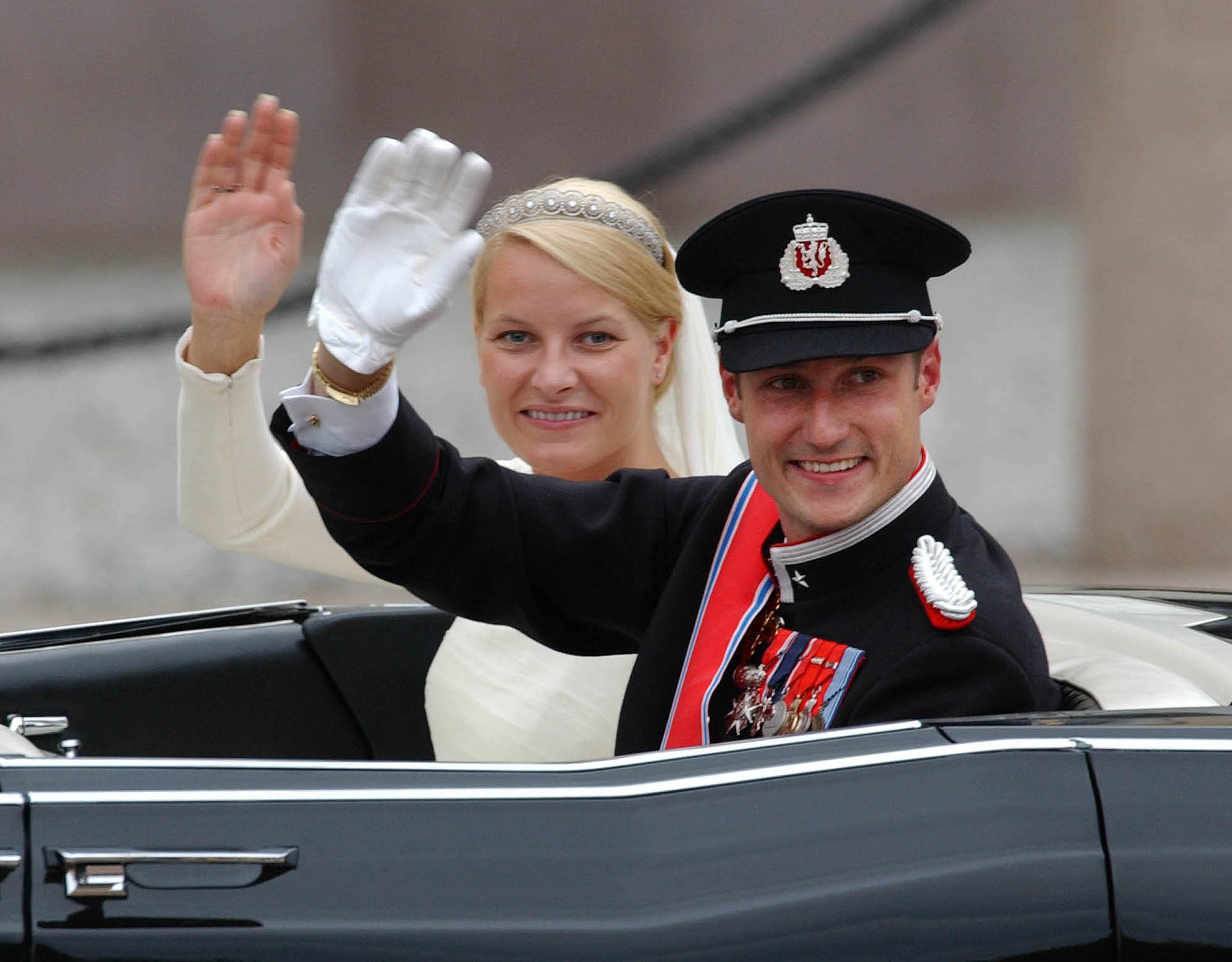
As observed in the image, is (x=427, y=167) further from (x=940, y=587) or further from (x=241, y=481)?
(x=241, y=481)

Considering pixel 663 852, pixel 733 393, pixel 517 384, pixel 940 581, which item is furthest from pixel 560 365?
pixel 663 852

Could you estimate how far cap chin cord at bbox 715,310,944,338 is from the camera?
1715mm

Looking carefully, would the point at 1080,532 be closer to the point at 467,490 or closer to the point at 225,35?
the point at 225,35

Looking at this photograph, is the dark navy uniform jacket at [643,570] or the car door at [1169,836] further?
the dark navy uniform jacket at [643,570]

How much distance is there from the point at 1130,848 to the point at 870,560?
471mm

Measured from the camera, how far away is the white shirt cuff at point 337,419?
5.86 ft

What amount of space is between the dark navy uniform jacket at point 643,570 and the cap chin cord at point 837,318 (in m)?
0.18

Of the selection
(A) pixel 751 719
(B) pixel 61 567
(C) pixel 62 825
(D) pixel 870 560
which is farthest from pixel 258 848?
(B) pixel 61 567

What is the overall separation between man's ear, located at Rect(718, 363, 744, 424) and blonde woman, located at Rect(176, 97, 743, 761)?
451 millimetres

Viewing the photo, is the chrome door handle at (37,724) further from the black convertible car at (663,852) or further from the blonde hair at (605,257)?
the blonde hair at (605,257)

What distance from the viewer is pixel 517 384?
7.72 feet

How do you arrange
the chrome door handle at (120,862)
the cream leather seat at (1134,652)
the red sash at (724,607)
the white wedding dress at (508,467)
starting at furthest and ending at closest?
1. the white wedding dress at (508,467)
2. the red sash at (724,607)
3. the cream leather seat at (1134,652)
4. the chrome door handle at (120,862)

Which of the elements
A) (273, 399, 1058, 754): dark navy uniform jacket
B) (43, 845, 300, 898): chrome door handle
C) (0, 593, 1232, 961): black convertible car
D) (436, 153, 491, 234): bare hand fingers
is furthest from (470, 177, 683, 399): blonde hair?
(43, 845, 300, 898): chrome door handle

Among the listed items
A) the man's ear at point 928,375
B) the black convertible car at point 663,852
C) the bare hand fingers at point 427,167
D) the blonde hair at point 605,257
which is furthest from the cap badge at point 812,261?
the blonde hair at point 605,257
